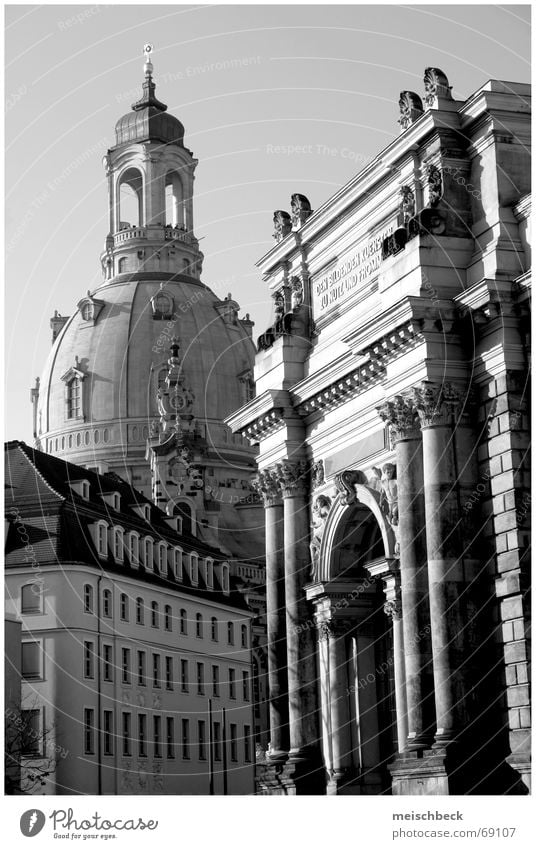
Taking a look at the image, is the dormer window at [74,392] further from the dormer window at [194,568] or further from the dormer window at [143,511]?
the dormer window at [194,568]

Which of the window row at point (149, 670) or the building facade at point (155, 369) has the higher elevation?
the building facade at point (155, 369)

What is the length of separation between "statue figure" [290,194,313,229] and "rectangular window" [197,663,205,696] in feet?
113

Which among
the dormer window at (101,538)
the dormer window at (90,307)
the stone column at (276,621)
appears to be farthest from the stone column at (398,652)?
the dormer window at (90,307)

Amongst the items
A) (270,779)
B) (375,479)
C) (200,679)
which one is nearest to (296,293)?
(375,479)

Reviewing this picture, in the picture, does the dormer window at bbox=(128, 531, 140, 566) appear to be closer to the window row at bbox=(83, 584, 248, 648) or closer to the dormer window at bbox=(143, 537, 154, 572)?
the dormer window at bbox=(143, 537, 154, 572)

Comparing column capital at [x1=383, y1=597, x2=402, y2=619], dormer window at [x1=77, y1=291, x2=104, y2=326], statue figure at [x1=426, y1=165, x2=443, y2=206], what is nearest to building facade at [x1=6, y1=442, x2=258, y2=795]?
column capital at [x1=383, y1=597, x2=402, y2=619]

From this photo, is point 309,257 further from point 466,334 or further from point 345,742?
point 345,742

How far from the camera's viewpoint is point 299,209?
5572 cm

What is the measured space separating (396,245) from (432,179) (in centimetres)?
213

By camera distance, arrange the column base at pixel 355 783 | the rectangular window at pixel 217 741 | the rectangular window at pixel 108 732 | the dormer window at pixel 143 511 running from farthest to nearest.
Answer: the dormer window at pixel 143 511 < the rectangular window at pixel 217 741 < the rectangular window at pixel 108 732 < the column base at pixel 355 783

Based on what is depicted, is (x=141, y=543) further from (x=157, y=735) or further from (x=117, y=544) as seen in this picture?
(x=157, y=735)

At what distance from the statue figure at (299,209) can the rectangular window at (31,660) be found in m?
25.7

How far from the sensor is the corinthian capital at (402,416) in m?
43.5
